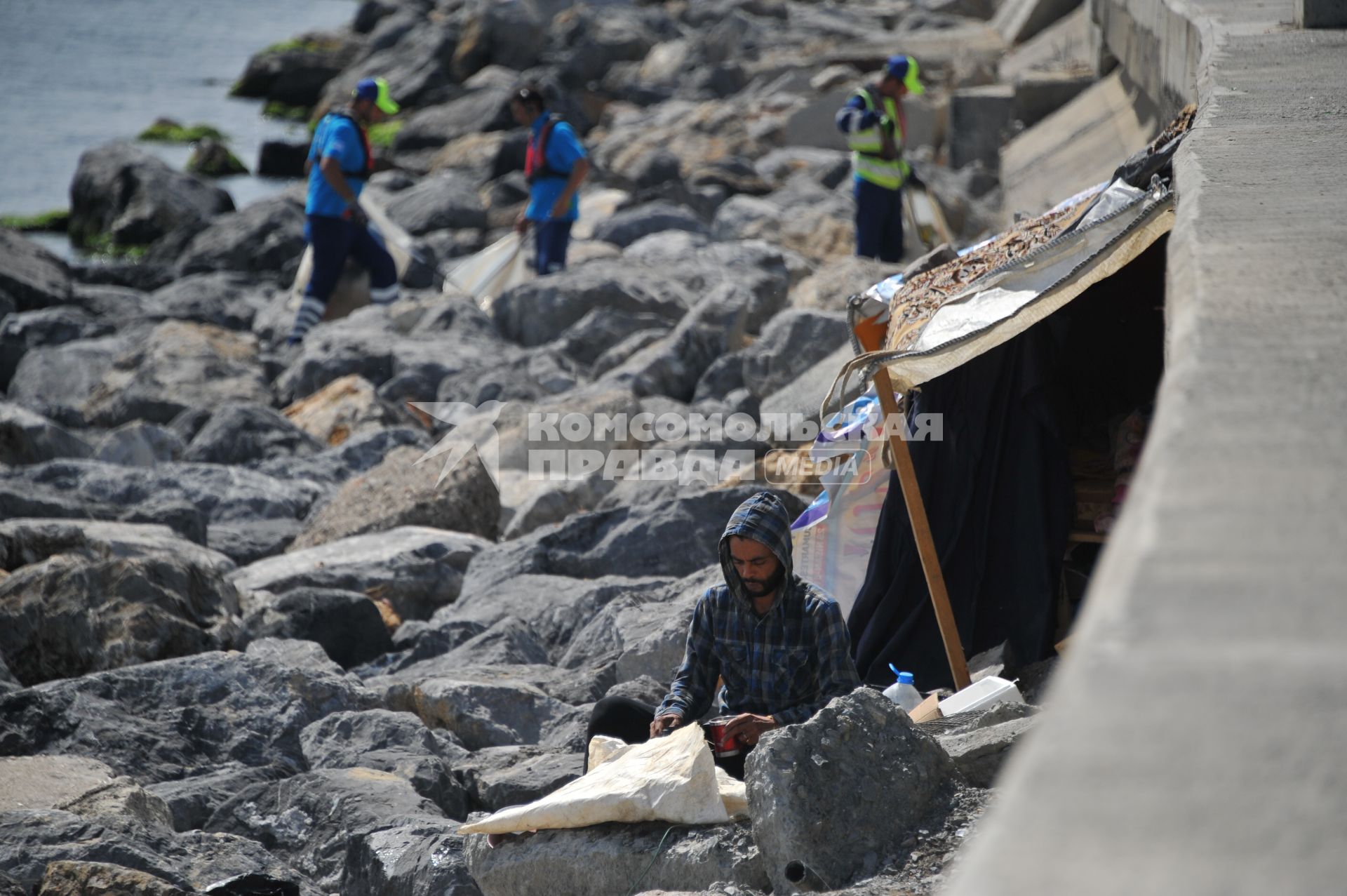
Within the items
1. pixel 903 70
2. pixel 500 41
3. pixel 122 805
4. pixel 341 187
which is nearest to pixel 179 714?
pixel 122 805

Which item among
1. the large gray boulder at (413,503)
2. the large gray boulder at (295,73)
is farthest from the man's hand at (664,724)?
the large gray boulder at (295,73)

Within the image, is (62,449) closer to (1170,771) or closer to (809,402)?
(809,402)

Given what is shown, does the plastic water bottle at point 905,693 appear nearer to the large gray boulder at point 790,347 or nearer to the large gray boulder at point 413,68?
the large gray boulder at point 790,347

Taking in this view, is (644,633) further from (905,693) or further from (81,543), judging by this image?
(81,543)

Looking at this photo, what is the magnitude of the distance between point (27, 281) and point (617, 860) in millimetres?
14199

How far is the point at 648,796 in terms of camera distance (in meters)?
3.61

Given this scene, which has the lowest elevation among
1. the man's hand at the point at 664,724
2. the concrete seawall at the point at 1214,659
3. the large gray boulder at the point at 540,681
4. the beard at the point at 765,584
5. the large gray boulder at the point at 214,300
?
the large gray boulder at the point at 214,300

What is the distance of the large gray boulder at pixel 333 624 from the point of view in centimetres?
669

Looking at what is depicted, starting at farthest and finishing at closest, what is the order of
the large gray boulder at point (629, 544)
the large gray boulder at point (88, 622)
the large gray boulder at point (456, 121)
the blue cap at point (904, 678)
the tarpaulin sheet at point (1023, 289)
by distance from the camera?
1. the large gray boulder at point (456, 121)
2. the large gray boulder at point (629, 544)
3. the large gray boulder at point (88, 622)
4. the blue cap at point (904, 678)
5. the tarpaulin sheet at point (1023, 289)

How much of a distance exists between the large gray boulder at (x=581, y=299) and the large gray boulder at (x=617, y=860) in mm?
8077

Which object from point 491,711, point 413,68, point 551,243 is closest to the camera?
point 491,711

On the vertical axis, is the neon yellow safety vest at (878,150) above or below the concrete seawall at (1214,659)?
below

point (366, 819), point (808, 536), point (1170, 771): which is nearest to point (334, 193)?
point (808, 536)

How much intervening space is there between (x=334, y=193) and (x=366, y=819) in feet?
25.2
